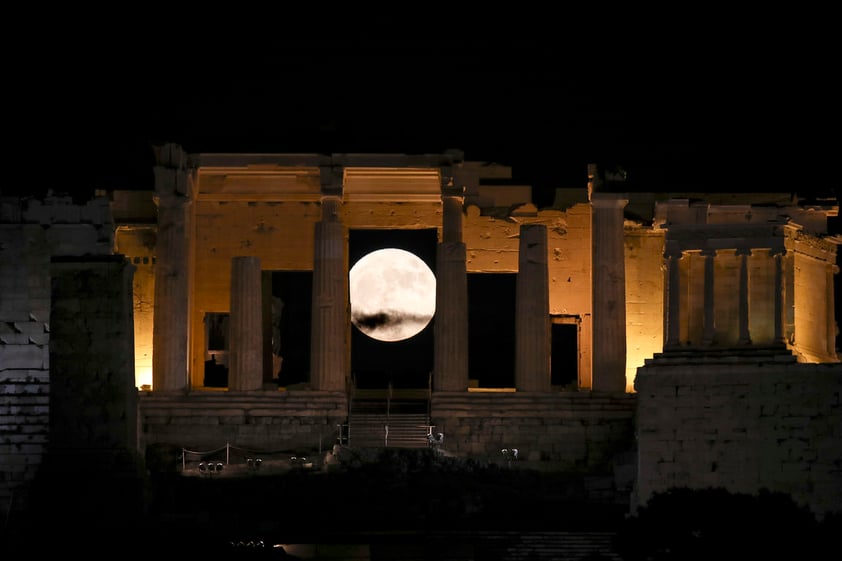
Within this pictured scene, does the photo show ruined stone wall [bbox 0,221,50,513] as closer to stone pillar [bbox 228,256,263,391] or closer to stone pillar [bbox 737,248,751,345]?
stone pillar [bbox 228,256,263,391]

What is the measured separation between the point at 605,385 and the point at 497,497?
9.46m

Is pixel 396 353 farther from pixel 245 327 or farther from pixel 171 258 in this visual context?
pixel 171 258

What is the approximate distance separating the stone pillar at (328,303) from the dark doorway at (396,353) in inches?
315

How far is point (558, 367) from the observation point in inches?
3056

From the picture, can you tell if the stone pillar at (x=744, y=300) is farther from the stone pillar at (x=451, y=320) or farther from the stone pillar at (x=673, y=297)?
the stone pillar at (x=451, y=320)

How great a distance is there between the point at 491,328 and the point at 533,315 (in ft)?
53.5

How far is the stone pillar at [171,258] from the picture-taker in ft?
208

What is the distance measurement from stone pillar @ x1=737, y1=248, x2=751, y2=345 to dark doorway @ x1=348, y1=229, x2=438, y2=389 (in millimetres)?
13948

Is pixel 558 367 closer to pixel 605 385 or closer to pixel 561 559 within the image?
pixel 605 385

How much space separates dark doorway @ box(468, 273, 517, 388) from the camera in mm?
76375

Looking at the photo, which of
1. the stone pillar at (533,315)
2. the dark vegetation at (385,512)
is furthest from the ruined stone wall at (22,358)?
the stone pillar at (533,315)

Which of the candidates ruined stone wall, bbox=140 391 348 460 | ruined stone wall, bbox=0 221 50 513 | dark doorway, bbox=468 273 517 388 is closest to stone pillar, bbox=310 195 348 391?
ruined stone wall, bbox=140 391 348 460

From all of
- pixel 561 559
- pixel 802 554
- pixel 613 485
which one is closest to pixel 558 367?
pixel 613 485

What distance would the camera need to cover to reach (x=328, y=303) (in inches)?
2504
